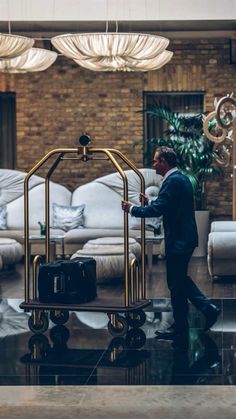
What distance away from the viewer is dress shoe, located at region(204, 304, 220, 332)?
26.1 feet

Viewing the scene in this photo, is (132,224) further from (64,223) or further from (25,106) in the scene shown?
(25,106)

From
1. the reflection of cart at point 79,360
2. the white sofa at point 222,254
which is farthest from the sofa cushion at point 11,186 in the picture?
the reflection of cart at point 79,360

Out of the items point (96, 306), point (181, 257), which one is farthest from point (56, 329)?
point (181, 257)

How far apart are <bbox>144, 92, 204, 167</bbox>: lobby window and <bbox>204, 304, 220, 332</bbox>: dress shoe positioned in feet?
25.5

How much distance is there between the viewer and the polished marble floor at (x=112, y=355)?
20.4ft

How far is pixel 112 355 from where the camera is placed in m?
7.00

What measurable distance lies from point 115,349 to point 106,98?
28.7 ft

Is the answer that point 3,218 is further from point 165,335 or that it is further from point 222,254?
point 165,335

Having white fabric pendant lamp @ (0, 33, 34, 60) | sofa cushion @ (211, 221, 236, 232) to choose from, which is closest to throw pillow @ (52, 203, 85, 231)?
sofa cushion @ (211, 221, 236, 232)

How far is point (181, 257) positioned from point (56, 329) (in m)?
1.33

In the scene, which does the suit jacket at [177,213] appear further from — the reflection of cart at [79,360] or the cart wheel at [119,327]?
the reflection of cart at [79,360]

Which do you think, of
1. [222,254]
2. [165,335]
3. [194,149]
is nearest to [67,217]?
[194,149]

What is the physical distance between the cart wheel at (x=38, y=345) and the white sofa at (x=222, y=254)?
388cm

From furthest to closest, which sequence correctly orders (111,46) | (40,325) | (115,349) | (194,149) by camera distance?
(194,149), (111,46), (40,325), (115,349)
